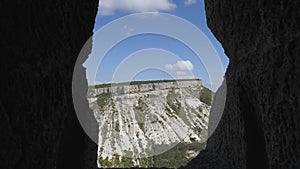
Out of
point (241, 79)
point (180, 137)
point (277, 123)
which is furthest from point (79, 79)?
point (180, 137)

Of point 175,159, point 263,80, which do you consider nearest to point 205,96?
point 175,159

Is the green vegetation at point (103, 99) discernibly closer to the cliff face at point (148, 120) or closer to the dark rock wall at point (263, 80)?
the cliff face at point (148, 120)

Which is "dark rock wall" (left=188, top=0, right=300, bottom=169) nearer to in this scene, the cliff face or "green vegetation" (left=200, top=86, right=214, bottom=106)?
the cliff face

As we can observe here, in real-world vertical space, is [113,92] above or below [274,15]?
above

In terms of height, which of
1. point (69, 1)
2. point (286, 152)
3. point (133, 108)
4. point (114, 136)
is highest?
point (133, 108)

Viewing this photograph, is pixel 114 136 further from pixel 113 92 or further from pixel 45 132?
pixel 45 132

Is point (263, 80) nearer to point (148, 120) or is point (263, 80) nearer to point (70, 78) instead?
point (70, 78)
